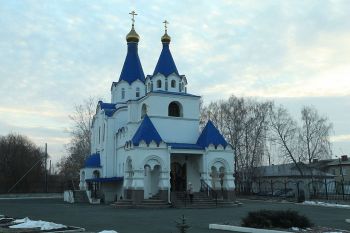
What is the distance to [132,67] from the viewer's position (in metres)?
40.0

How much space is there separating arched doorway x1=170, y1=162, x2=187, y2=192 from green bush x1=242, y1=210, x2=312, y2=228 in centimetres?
1805

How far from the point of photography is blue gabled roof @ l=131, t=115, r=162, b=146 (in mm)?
28781

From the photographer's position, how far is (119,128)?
121ft

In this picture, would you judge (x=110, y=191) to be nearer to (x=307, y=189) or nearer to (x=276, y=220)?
(x=307, y=189)

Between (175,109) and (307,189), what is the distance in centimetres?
1488

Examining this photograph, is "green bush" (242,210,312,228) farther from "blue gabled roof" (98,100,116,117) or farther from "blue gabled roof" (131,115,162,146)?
"blue gabled roof" (98,100,116,117)

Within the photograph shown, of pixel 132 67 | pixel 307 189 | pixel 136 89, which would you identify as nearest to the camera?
pixel 307 189

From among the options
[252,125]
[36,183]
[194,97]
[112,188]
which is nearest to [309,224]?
[194,97]

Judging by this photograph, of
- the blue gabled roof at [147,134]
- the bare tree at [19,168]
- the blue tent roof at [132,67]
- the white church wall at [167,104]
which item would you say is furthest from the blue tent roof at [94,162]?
the bare tree at [19,168]

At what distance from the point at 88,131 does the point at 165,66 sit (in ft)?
74.0

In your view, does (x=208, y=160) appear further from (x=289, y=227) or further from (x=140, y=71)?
(x=289, y=227)

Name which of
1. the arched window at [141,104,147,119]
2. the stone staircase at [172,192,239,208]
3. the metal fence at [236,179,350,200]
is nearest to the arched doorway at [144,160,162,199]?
the stone staircase at [172,192,239,208]

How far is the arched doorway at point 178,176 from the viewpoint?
103ft

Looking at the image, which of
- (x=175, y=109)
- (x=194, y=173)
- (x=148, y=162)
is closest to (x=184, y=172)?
(x=194, y=173)
